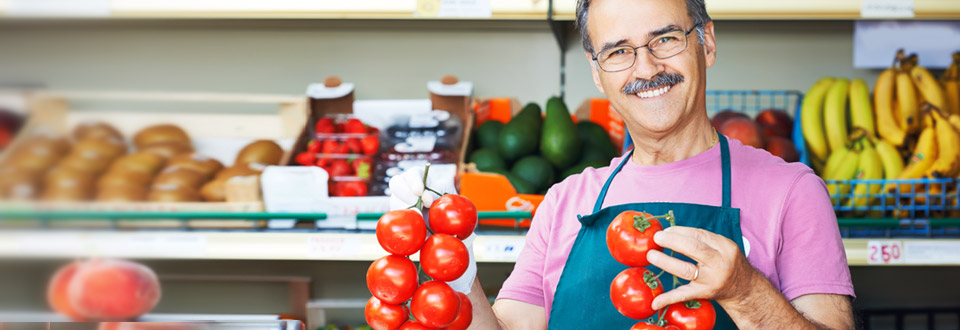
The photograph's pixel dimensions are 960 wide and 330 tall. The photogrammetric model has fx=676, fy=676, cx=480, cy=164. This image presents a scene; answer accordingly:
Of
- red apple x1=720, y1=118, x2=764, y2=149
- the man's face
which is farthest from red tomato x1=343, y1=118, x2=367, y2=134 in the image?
the man's face

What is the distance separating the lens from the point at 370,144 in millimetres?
2430

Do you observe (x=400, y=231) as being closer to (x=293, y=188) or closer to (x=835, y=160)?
(x=293, y=188)

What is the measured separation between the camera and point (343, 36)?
9.20 feet

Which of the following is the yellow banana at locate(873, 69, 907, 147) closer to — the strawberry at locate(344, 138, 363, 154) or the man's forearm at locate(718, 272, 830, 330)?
the man's forearm at locate(718, 272, 830, 330)

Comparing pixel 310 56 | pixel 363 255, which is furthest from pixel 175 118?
pixel 363 255

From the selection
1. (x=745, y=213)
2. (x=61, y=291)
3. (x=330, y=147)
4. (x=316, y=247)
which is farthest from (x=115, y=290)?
(x=330, y=147)

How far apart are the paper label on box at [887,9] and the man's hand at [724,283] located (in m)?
1.30

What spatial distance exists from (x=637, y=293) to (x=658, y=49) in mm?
513

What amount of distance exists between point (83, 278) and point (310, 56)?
2.22 m

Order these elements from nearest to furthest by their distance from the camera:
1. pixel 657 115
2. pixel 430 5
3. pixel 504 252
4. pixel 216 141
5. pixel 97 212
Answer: pixel 97 212 → pixel 657 115 → pixel 504 252 → pixel 430 5 → pixel 216 141

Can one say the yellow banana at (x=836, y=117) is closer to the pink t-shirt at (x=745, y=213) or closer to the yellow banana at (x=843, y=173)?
the yellow banana at (x=843, y=173)

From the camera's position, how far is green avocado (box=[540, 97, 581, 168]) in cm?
226

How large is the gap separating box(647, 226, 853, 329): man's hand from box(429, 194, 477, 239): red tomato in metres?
0.30

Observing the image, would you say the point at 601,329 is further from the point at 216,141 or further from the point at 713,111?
the point at 216,141
